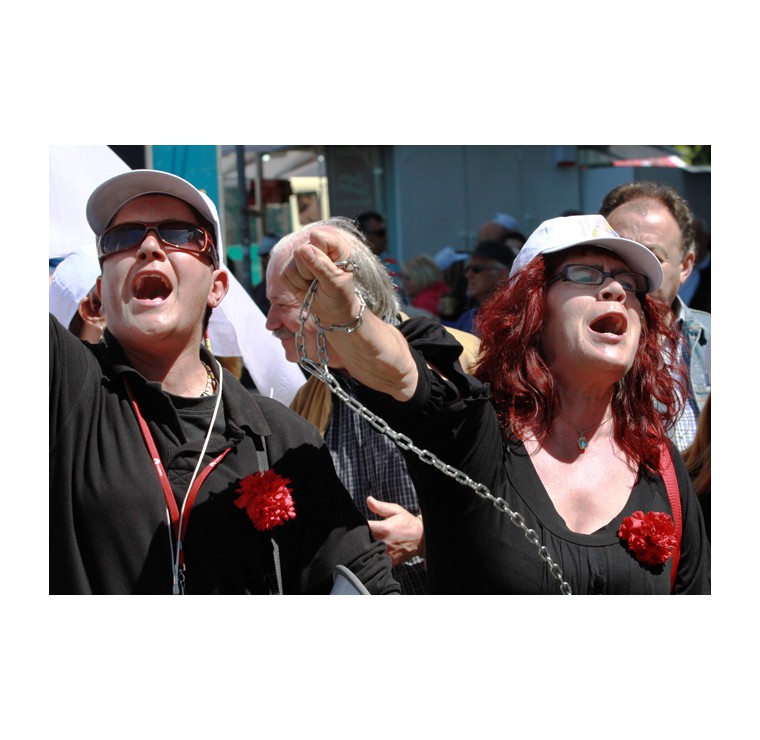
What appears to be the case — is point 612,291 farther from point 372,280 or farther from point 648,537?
point 372,280

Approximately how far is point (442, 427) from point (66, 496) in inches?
34.0

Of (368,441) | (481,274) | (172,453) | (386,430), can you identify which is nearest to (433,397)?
(386,430)

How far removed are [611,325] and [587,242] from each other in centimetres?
23

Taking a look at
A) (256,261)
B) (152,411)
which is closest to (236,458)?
(152,411)

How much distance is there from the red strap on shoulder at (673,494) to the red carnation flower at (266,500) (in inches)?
38.4

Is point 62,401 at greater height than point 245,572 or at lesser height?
greater

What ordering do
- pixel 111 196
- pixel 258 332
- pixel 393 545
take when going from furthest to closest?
1. pixel 258 332
2. pixel 393 545
3. pixel 111 196

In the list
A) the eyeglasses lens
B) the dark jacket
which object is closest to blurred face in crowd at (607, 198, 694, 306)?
the eyeglasses lens

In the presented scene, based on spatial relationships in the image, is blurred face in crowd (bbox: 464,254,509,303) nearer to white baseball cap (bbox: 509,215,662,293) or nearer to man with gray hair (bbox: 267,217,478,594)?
man with gray hair (bbox: 267,217,478,594)

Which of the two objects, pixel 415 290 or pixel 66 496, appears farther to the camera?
pixel 415 290

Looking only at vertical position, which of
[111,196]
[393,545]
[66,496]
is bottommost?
[393,545]

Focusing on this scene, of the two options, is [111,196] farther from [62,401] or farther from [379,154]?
[379,154]

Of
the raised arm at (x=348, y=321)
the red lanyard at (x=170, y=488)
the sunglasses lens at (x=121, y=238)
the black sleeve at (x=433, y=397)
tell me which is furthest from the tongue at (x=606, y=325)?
the sunglasses lens at (x=121, y=238)

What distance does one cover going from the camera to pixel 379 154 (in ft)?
32.2
